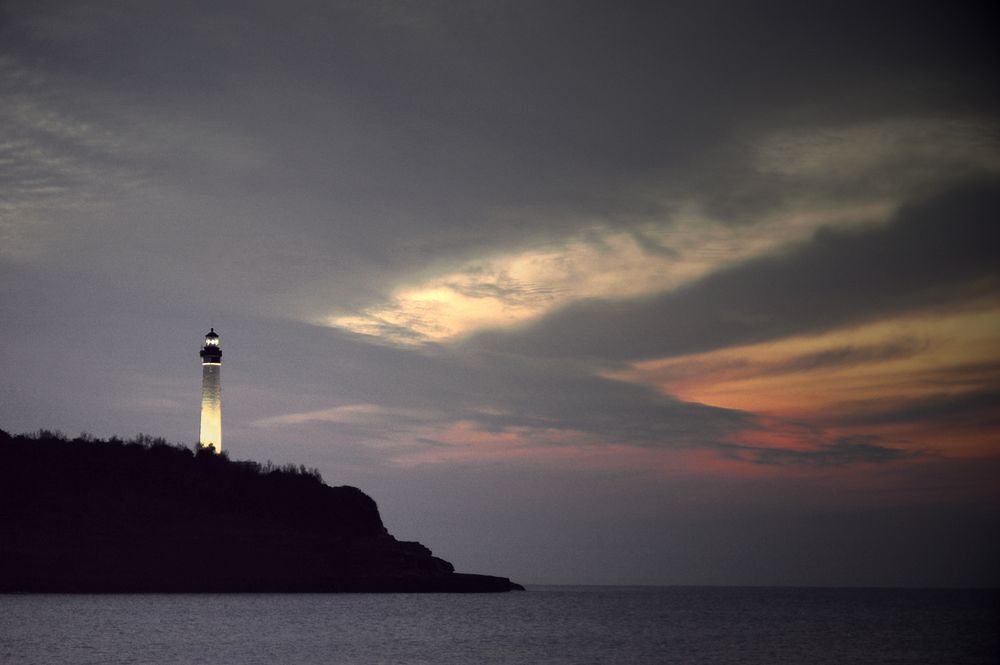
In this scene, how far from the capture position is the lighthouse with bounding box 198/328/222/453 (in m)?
124

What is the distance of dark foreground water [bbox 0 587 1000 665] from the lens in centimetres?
5747

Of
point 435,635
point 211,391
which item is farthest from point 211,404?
point 435,635

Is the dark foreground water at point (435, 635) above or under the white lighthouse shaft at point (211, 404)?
under

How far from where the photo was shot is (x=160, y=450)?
134125 millimetres

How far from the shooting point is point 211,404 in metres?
125

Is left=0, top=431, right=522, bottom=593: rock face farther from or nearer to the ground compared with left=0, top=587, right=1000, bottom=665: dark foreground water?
farther from the ground

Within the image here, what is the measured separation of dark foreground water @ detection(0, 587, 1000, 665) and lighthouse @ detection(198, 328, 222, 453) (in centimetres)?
2422

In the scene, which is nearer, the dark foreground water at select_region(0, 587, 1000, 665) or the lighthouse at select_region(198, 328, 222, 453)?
the dark foreground water at select_region(0, 587, 1000, 665)

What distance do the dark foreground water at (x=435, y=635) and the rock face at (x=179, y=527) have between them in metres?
9.26

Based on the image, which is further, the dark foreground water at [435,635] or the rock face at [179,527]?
the rock face at [179,527]

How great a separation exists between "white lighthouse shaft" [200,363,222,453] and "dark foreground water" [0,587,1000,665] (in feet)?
79.0

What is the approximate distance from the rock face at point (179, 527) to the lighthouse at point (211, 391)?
13.1 ft

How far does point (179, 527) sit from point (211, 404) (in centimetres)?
1446

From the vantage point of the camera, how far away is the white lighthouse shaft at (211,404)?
12431 centimetres
